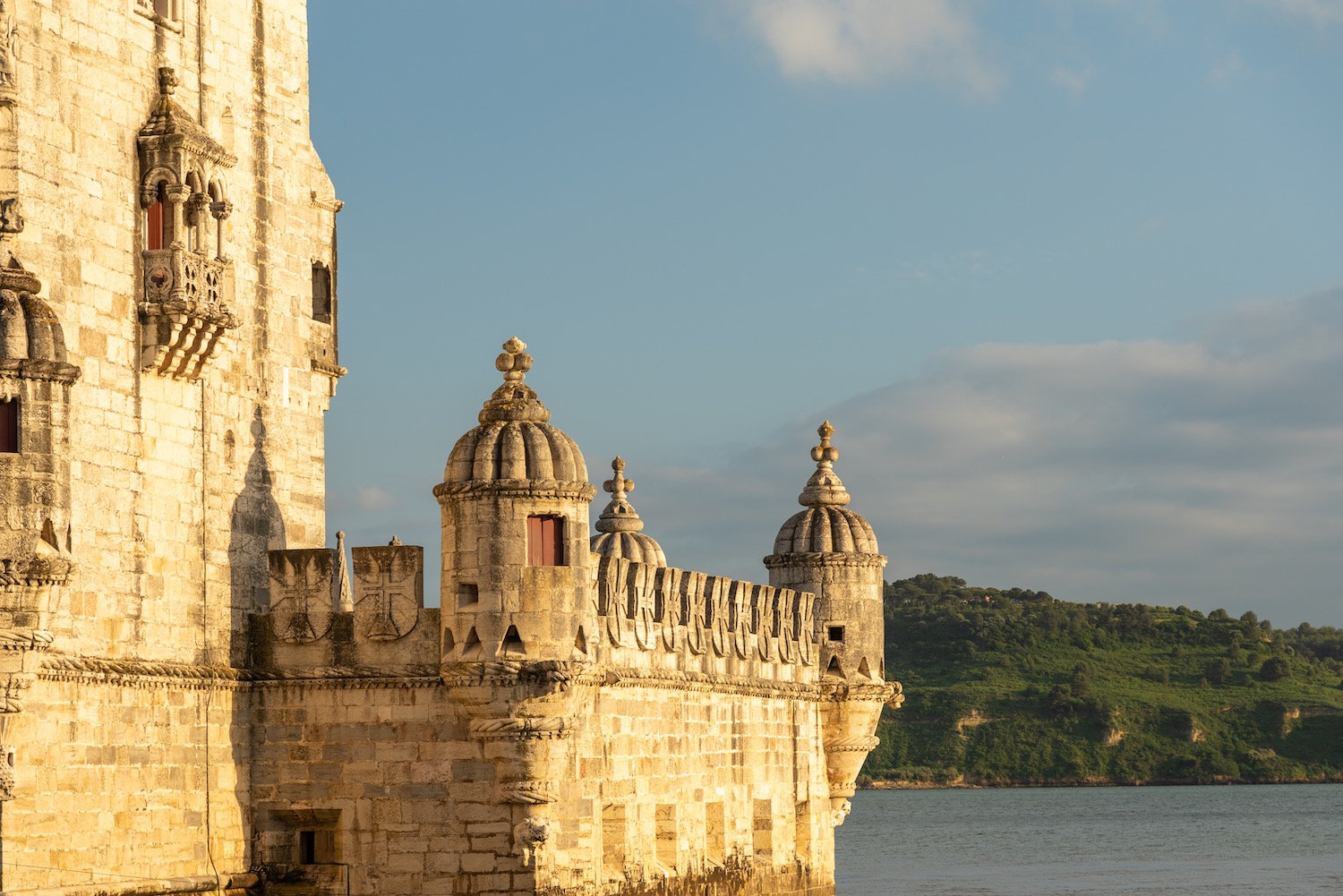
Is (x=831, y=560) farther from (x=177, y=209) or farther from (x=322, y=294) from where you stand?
(x=177, y=209)

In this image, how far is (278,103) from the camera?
31.3m

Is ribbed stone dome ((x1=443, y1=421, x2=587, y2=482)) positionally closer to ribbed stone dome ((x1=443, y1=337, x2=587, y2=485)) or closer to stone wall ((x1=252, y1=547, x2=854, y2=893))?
ribbed stone dome ((x1=443, y1=337, x2=587, y2=485))

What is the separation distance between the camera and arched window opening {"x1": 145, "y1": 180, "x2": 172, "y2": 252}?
28375mm

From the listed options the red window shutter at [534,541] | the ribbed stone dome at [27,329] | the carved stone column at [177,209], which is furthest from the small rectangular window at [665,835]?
the ribbed stone dome at [27,329]

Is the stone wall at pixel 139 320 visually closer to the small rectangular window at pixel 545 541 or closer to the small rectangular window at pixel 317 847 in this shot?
the small rectangular window at pixel 317 847

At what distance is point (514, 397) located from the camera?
2994cm

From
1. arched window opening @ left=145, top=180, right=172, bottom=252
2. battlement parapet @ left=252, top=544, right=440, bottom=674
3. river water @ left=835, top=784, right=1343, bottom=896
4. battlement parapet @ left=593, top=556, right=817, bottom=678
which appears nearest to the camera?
arched window opening @ left=145, top=180, right=172, bottom=252

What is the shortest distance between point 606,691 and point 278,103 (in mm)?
8369

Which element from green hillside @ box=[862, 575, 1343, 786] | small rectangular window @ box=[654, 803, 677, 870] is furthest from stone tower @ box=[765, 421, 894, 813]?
green hillside @ box=[862, 575, 1343, 786]

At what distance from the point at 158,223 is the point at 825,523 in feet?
52.1

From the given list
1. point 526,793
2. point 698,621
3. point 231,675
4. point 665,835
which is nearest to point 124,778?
point 231,675

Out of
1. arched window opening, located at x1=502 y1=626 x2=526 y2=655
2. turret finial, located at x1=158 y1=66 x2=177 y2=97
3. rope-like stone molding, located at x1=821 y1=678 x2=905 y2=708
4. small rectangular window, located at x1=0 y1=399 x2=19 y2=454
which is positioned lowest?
rope-like stone molding, located at x1=821 y1=678 x2=905 y2=708

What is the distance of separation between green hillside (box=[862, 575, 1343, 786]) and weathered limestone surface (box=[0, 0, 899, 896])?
10552 centimetres

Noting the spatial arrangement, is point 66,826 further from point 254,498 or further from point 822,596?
point 822,596
